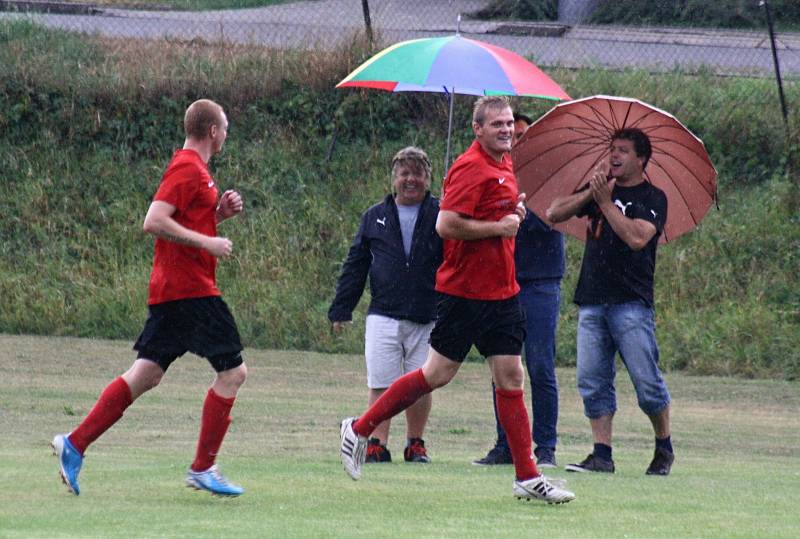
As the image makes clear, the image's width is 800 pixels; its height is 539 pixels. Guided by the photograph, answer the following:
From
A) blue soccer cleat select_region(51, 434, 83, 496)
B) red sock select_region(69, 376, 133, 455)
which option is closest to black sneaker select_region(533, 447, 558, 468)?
red sock select_region(69, 376, 133, 455)

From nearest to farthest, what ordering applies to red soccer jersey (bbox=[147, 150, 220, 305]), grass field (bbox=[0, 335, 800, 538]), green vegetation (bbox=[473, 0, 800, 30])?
grass field (bbox=[0, 335, 800, 538]) < red soccer jersey (bbox=[147, 150, 220, 305]) < green vegetation (bbox=[473, 0, 800, 30])

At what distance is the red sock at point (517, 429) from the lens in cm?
685

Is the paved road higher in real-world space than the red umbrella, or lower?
lower

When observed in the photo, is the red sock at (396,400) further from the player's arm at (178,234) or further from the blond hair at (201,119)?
the blond hair at (201,119)

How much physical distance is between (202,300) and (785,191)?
12.3 meters

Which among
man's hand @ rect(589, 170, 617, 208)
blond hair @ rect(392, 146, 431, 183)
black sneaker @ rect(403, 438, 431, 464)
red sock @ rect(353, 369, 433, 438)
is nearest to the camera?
red sock @ rect(353, 369, 433, 438)

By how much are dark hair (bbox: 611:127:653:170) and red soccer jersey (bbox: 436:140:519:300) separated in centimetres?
145

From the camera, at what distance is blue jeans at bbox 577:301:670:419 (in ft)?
26.9

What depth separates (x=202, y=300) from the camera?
22.2 ft

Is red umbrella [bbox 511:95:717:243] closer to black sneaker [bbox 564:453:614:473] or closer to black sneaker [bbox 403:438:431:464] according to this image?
black sneaker [bbox 564:453:614:473]

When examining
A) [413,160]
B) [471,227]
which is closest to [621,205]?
[413,160]

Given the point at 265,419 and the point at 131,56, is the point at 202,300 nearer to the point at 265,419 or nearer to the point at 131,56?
the point at 265,419

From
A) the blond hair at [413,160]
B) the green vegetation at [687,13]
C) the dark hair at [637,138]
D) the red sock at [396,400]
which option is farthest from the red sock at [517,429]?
the green vegetation at [687,13]

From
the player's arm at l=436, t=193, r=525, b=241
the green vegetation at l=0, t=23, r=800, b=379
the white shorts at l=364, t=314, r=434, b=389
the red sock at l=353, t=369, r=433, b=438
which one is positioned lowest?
the green vegetation at l=0, t=23, r=800, b=379
